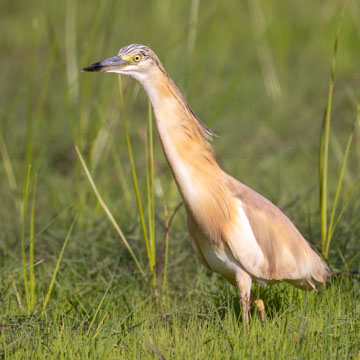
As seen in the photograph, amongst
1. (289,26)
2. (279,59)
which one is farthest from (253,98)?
(289,26)

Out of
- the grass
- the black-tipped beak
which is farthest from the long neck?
the grass

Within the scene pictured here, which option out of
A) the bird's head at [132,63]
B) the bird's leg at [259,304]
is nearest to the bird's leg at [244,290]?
the bird's leg at [259,304]

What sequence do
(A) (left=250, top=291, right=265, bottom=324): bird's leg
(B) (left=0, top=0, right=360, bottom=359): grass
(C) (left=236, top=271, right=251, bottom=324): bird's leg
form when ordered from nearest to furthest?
1. (B) (left=0, top=0, right=360, bottom=359): grass
2. (C) (left=236, top=271, right=251, bottom=324): bird's leg
3. (A) (left=250, top=291, right=265, bottom=324): bird's leg

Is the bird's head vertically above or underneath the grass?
above

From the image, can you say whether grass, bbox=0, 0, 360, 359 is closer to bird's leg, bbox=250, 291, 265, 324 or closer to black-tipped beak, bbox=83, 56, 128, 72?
bird's leg, bbox=250, 291, 265, 324

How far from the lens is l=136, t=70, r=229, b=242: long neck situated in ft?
9.88

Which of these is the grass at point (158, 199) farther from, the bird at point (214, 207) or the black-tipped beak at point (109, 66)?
the black-tipped beak at point (109, 66)

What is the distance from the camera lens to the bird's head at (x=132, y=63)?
2.98 meters

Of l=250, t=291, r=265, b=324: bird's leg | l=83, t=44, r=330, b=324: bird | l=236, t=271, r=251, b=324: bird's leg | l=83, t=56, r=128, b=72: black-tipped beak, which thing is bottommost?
l=250, t=291, r=265, b=324: bird's leg

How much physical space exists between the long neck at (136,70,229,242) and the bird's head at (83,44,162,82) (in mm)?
39

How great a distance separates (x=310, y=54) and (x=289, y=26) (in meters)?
0.60

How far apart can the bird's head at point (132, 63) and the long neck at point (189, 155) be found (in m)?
0.04

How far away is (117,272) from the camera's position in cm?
398

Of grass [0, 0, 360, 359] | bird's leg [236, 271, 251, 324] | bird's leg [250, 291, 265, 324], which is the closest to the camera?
grass [0, 0, 360, 359]
